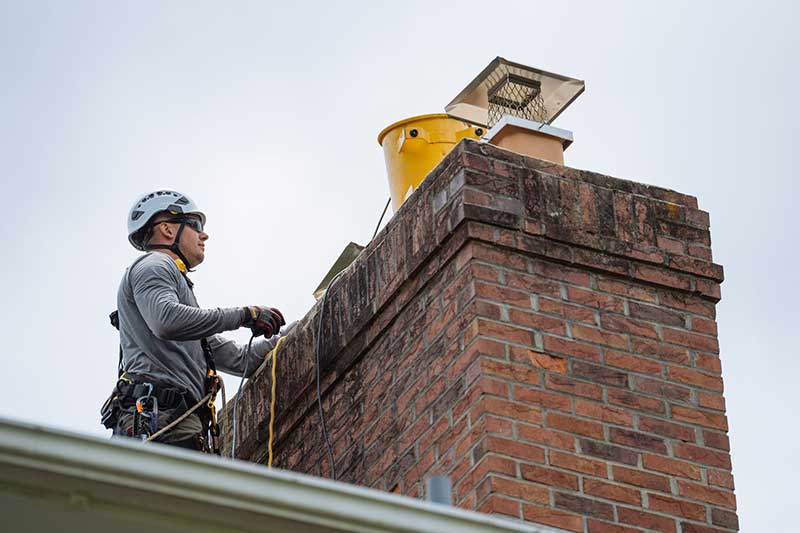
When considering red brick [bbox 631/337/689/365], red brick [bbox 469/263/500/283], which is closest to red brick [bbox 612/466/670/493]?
red brick [bbox 631/337/689/365]

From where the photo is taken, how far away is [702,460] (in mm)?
7195

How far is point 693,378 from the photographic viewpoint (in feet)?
24.3

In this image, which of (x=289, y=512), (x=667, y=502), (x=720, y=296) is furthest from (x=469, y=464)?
(x=289, y=512)

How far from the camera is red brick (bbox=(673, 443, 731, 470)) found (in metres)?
7.17

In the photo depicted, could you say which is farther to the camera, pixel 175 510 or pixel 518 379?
pixel 518 379

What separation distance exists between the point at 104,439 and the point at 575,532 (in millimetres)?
2593

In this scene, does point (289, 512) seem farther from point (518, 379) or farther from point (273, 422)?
point (273, 422)

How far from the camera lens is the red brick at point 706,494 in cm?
707

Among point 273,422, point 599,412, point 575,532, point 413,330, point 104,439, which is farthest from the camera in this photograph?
point 273,422

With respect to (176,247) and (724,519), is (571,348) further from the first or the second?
(176,247)

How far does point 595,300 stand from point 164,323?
2.13 m

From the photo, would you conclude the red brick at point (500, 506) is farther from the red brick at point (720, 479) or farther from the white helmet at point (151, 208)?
the white helmet at point (151, 208)

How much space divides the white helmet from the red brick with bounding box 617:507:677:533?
323 centimetres

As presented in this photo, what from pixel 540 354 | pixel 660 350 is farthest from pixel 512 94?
pixel 540 354
